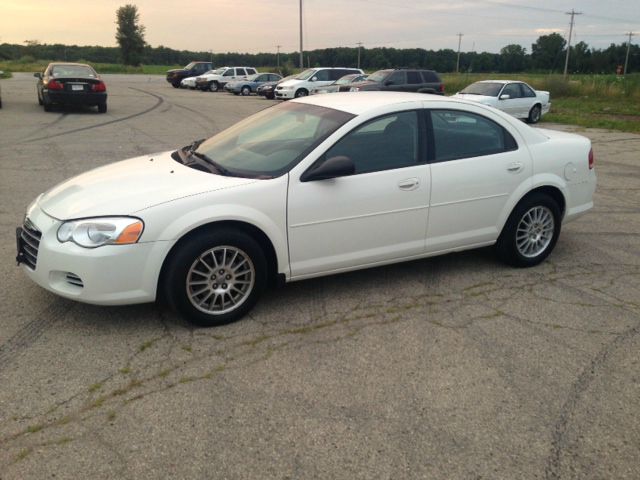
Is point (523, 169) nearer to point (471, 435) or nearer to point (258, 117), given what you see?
point (258, 117)

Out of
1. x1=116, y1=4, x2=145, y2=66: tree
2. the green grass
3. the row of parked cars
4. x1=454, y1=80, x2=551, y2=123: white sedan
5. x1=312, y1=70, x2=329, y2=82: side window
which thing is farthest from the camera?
x1=116, y1=4, x2=145, y2=66: tree

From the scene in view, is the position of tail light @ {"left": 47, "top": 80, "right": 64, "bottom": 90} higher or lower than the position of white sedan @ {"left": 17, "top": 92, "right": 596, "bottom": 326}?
higher

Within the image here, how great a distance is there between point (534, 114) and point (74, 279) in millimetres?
19423

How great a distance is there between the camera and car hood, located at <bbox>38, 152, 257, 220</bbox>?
3845 millimetres

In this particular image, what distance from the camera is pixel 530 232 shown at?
5289 millimetres

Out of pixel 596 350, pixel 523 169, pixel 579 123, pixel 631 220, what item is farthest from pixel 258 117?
pixel 579 123

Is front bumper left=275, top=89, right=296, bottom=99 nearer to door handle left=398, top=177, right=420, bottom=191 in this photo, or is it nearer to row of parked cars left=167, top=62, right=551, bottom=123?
row of parked cars left=167, top=62, right=551, bottom=123

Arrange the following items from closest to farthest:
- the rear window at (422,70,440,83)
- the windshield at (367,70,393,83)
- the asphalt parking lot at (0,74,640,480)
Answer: the asphalt parking lot at (0,74,640,480) < the windshield at (367,70,393,83) < the rear window at (422,70,440,83)

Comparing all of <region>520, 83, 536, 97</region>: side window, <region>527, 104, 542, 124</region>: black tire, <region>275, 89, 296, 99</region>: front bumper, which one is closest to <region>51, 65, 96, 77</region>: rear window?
<region>275, 89, 296, 99</region>: front bumper

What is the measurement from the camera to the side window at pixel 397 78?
21.7 meters

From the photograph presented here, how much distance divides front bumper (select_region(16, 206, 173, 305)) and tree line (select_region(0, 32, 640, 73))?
90.1m

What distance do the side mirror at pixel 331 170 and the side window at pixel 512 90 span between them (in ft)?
54.7

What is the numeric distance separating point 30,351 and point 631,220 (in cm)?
660

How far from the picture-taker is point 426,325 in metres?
4.16
